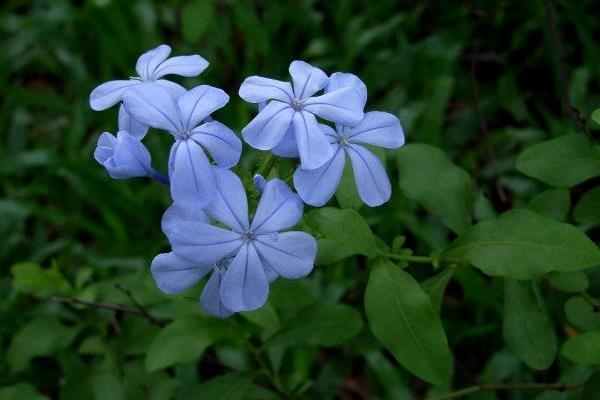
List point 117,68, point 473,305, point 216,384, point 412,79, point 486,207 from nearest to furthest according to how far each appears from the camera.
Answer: point 216,384, point 486,207, point 473,305, point 412,79, point 117,68

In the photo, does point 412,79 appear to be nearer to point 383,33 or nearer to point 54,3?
point 383,33

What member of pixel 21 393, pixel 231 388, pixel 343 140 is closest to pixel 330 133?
pixel 343 140

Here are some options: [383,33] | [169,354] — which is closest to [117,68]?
[383,33]

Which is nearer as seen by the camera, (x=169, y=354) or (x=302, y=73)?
(x=302, y=73)

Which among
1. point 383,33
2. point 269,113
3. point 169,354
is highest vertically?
point 269,113

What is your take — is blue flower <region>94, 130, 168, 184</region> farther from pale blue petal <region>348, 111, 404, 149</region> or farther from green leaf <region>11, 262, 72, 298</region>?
green leaf <region>11, 262, 72, 298</region>

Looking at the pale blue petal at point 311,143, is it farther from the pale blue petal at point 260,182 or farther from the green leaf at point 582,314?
the green leaf at point 582,314

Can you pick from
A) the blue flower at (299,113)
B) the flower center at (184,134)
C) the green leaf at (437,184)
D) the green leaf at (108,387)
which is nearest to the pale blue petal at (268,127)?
the blue flower at (299,113)
